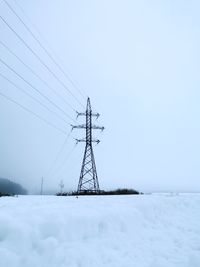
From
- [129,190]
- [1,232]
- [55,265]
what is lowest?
[55,265]

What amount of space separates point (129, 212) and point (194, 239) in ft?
6.73

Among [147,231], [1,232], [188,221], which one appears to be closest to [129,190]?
[188,221]

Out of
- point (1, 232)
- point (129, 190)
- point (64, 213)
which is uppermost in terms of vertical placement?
point (129, 190)

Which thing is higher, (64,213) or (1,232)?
(64,213)

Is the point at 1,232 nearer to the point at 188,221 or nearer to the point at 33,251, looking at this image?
the point at 33,251

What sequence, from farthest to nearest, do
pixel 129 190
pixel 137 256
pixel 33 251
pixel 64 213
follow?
1. pixel 129 190
2. pixel 64 213
3. pixel 137 256
4. pixel 33 251

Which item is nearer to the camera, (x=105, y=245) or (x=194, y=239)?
(x=105, y=245)

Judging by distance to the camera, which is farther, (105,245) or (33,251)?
(105,245)

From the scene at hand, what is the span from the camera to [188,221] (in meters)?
9.80

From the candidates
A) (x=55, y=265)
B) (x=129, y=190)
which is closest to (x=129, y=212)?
(x=55, y=265)

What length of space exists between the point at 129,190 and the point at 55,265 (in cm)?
2159

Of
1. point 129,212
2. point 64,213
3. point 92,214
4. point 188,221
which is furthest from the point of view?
point 188,221

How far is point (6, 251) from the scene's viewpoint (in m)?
4.37

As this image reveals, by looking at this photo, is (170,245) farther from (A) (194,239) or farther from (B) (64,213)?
(B) (64,213)
